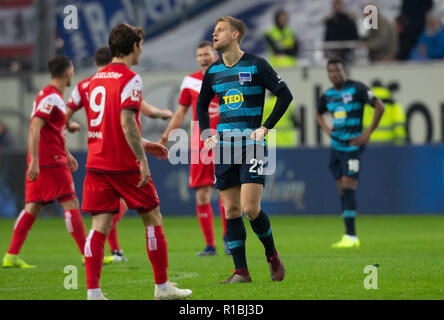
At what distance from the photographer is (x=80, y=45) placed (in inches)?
829

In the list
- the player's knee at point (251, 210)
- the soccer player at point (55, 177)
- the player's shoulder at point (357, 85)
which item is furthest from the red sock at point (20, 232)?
the player's shoulder at point (357, 85)

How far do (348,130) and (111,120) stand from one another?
5.87 m

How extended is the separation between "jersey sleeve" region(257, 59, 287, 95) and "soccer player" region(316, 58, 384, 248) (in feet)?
13.8

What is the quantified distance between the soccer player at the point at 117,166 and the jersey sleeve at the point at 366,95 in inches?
224

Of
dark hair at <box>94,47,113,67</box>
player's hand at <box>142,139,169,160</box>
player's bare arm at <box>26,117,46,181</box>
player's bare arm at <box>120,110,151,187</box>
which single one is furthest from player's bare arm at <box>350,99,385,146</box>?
player's bare arm at <box>120,110,151,187</box>

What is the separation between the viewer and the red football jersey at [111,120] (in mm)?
6414

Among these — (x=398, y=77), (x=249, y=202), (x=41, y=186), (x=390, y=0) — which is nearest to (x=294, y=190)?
(x=398, y=77)

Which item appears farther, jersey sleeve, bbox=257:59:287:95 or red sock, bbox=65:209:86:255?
red sock, bbox=65:209:86:255

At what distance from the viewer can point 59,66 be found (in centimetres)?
934

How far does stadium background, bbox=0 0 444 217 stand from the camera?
17703 millimetres

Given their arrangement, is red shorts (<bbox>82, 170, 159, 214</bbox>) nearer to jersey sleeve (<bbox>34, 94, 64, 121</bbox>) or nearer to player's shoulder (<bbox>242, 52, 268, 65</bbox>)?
player's shoulder (<bbox>242, 52, 268, 65</bbox>)

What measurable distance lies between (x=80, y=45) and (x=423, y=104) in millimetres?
8178

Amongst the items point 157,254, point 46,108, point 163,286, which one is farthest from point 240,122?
point 46,108

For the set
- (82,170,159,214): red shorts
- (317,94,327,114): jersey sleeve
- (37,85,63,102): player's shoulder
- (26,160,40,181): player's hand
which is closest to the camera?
(82,170,159,214): red shorts
